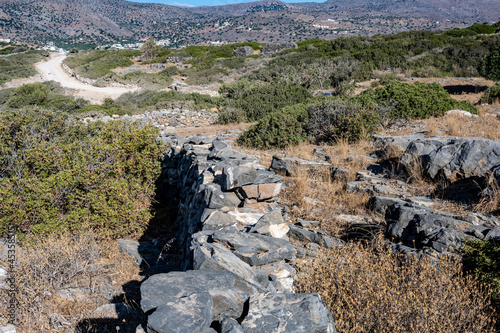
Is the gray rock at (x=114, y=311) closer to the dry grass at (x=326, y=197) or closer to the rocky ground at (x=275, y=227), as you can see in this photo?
the rocky ground at (x=275, y=227)

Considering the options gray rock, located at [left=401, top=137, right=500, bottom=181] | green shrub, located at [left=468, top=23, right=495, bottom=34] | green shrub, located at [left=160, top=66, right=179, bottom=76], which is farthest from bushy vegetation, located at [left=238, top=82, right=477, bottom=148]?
green shrub, located at [left=468, top=23, right=495, bottom=34]

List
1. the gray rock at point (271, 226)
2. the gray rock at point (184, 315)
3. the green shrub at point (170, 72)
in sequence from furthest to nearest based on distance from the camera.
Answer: the green shrub at point (170, 72) → the gray rock at point (271, 226) → the gray rock at point (184, 315)

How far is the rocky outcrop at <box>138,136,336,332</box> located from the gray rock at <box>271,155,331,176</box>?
902 millimetres

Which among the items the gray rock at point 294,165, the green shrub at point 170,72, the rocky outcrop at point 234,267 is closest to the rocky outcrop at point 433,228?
the rocky outcrop at point 234,267

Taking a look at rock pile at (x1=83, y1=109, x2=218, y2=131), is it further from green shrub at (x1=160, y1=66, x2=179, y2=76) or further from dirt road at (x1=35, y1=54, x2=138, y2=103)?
green shrub at (x1=160, y1=66, x2=179, y2=76)

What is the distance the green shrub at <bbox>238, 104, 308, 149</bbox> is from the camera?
9523 millimetres

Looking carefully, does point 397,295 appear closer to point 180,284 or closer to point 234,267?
point 234,267

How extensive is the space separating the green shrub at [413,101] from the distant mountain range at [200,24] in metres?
98.8

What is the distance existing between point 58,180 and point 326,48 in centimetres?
3278

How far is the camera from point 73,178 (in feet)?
20.1

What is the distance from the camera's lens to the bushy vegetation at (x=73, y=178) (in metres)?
5.61

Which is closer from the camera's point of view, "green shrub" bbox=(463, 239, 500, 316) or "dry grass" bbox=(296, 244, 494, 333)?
"dry grass" bbox=(296, 244, 494, 333)

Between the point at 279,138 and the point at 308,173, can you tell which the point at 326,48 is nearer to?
the point at 279,138

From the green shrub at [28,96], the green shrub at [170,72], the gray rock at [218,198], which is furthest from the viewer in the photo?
the green shrub at [170,72]
